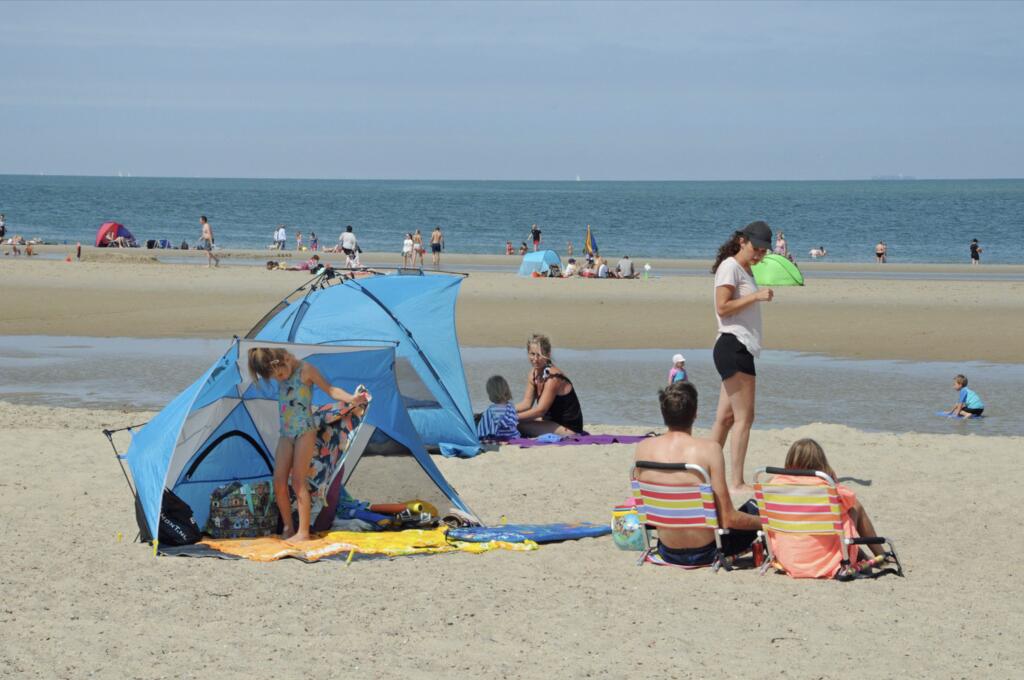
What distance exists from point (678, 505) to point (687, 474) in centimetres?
19

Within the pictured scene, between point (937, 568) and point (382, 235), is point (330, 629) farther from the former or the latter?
point (382, 235)

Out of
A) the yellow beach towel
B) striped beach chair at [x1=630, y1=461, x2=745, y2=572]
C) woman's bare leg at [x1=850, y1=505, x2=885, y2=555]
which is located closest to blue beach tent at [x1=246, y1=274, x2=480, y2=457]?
the yellow beach towel

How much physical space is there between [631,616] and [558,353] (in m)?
12.5

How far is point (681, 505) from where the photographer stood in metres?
7.30

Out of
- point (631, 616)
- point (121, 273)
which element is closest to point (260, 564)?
point (631, 616)

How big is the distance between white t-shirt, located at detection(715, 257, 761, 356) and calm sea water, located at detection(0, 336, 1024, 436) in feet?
14.3

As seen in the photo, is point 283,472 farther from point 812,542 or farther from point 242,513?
point 812,542

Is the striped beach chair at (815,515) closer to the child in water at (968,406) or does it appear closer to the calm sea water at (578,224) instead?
the child in water at (968,406)

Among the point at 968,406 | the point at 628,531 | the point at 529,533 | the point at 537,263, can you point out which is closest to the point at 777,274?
the point at 537,263

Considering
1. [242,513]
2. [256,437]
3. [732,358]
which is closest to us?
[242,513]

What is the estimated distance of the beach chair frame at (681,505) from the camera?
23.7 ft

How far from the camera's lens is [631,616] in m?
6.54

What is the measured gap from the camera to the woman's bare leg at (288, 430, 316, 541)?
7867 millimetres

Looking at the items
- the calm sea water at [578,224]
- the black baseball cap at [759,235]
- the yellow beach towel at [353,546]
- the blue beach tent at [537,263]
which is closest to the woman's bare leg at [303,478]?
the yellow beach towel at [353,546]
